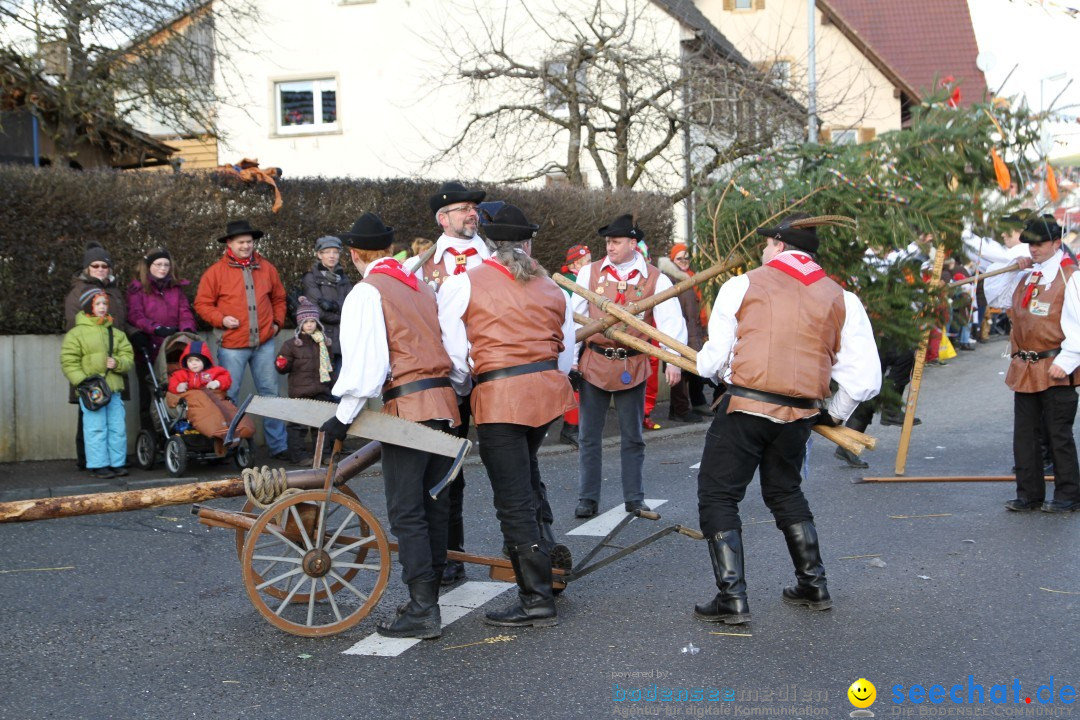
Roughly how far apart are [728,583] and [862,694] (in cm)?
105

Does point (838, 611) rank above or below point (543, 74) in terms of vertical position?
below

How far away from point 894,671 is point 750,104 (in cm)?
1519

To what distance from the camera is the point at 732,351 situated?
554 cm

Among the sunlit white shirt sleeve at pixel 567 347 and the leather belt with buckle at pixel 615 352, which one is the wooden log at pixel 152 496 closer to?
the sunlit white shirt sleeve at pixel 567 347

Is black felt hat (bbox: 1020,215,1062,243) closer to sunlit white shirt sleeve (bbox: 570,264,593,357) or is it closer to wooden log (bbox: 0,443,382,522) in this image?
sunlit white shirt sleeve (bbox: 570,264,593,357)

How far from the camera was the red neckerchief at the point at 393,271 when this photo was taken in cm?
536

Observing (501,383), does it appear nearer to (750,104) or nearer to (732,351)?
(732,351)

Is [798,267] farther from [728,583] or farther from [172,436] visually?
[172,436]

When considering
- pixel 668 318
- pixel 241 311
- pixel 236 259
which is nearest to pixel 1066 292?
pixel 668 318

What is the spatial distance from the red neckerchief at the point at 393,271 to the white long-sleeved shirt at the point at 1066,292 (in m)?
4.66

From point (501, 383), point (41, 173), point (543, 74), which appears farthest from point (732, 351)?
point (543, 74)

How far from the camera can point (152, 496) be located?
18.3ft

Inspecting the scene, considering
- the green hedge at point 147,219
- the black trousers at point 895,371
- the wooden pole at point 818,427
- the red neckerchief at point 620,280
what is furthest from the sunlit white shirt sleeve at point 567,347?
the green hedge at point 147,219

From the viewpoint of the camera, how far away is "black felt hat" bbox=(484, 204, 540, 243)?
558 cm
